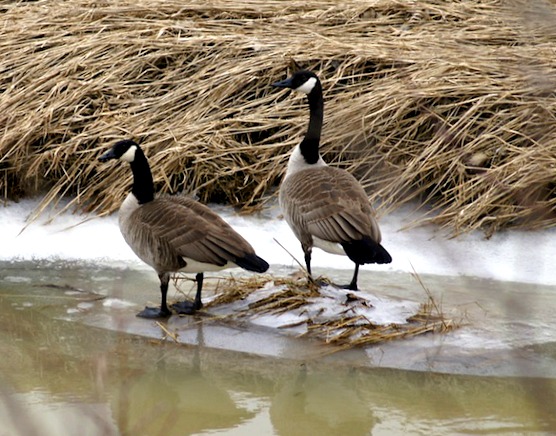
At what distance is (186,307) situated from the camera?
18.1 feet

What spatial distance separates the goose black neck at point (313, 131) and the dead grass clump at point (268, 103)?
2.10 feet

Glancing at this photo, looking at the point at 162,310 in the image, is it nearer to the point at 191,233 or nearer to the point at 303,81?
the point at 191,233

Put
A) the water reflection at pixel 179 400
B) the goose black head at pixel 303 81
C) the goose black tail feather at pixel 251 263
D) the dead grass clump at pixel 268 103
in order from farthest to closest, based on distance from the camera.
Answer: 1. the dead grass clump at pixel 268 103
2. the goose black head at pixel 303 81
3. the goose black tail feather at pixel 251 263
4. the water reflection at pixel 179 400

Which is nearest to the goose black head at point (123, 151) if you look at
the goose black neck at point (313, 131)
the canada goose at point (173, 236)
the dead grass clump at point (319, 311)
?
the canada goose at point (173, 236)

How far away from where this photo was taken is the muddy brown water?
4.06m

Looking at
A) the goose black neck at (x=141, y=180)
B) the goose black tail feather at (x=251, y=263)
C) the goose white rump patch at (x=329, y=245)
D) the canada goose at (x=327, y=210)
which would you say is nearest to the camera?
the goose black tail feather at (x=251, y=263)

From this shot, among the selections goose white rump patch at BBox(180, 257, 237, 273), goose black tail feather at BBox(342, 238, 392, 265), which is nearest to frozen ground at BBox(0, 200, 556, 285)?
goose black tail feather at BBox(342, 238, 392, 265)

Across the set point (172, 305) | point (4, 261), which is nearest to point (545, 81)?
point (172, 305)

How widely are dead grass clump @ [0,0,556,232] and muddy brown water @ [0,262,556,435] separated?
57.9 inches

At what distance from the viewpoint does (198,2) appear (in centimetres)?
926

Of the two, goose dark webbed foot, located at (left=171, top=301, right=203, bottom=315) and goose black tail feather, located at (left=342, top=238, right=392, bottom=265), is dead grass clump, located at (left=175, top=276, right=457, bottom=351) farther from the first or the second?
goose black tail feather, located at (left=342, top=238, right=392, bottom=265)

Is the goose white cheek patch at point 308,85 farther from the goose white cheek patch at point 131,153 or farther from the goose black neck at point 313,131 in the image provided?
the goose white cheek patch at point 131,153

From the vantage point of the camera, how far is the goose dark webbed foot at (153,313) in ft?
17.6

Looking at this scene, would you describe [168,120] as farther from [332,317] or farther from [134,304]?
[332,317]
